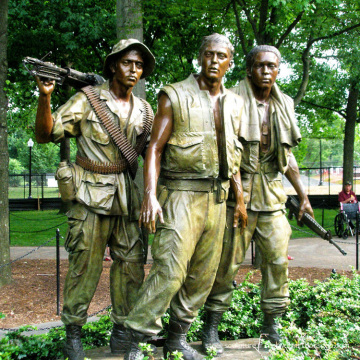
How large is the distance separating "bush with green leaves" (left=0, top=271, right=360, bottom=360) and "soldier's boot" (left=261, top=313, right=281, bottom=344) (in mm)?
65

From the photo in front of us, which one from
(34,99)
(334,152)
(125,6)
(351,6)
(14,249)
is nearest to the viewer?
(125,6)

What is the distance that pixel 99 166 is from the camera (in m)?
4.01

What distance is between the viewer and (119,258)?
13.5ft

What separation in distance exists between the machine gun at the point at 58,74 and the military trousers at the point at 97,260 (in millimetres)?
993

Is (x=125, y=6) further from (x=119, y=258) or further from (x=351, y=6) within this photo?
(x=119, y=258)

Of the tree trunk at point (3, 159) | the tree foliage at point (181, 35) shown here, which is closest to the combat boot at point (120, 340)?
the tree trunk at point (3, 159)

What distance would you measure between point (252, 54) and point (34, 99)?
12.5m

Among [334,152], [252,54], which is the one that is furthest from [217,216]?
[334,152]

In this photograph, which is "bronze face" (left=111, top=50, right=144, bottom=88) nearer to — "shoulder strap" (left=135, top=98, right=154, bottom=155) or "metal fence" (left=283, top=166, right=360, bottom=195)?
"shoulder strap" (left=135, top=98, right=154, bottom=155)

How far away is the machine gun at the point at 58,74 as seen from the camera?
11.6 feet

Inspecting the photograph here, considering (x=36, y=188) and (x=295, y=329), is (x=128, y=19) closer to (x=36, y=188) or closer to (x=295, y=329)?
(x=295, y=329)

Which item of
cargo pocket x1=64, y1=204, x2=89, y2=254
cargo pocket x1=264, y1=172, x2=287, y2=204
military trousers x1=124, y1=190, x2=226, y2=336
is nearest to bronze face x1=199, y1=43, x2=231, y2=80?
military trousers x1=124, y1=190, x2=226, y2=336

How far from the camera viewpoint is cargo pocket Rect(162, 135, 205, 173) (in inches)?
151

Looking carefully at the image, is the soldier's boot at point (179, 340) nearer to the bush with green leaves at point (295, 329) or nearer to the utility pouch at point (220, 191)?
the bush with green leaves at point (295, 329)
